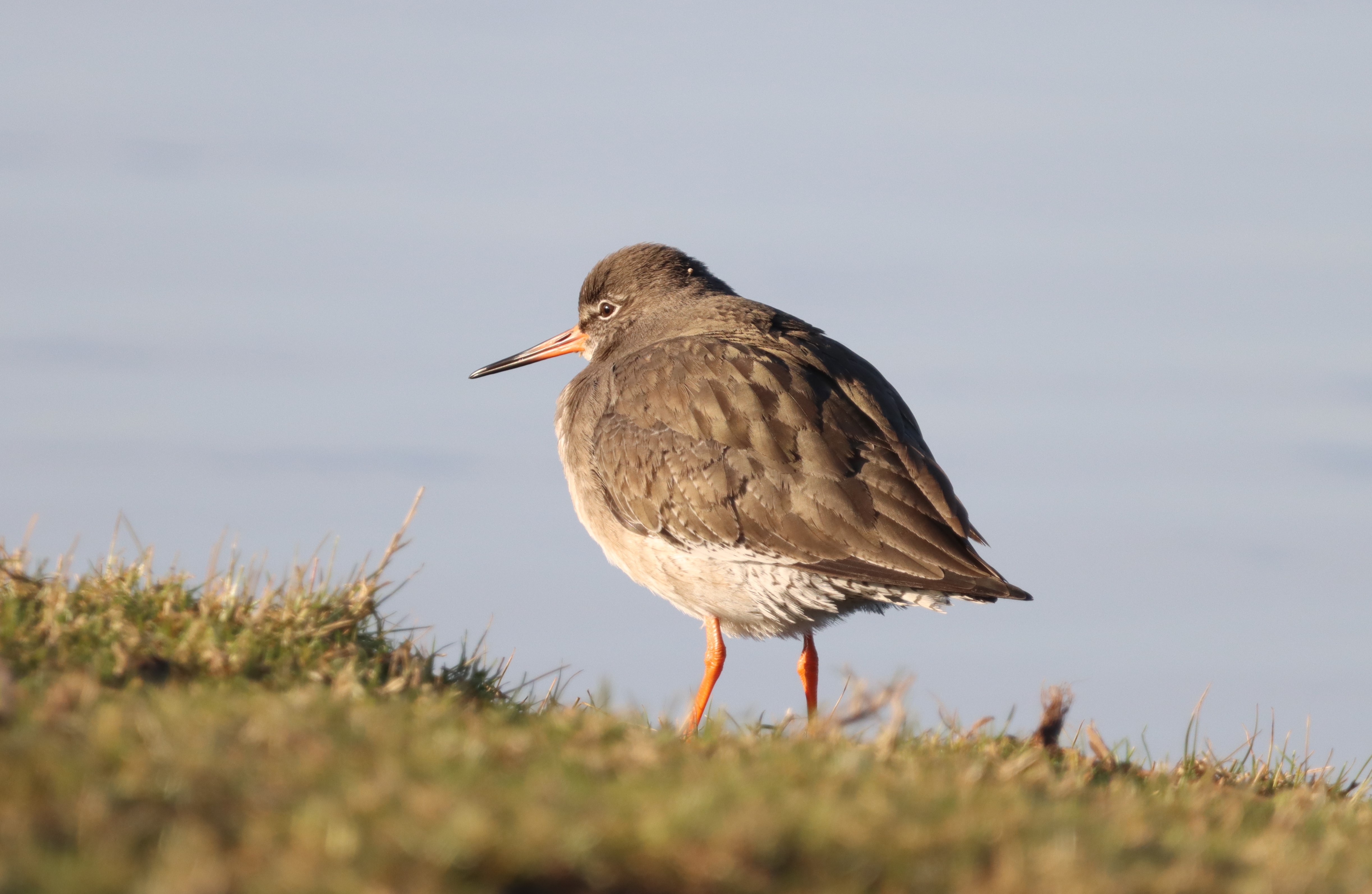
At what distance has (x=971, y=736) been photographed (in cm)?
708

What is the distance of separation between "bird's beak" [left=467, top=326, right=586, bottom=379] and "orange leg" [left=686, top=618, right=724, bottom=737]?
10.5 ft

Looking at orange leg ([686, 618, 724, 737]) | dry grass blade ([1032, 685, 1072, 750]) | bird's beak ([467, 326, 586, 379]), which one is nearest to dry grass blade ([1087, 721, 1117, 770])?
dry grass blade ([1032, 685, 1072, 750])

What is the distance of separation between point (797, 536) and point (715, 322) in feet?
7.21

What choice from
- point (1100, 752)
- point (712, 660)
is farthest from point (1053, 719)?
point (712, 660)

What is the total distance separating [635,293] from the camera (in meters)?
10.8

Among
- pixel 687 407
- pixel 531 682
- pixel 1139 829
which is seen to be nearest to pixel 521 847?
pixel 1139 829

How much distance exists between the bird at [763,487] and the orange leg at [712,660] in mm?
10

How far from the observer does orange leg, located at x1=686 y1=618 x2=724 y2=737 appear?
29.4 feet

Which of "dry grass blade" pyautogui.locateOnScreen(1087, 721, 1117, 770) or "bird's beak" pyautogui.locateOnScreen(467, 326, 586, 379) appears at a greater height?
"bird's beak" pyautogui.locateOnScreen(467, 326, 586, 379)

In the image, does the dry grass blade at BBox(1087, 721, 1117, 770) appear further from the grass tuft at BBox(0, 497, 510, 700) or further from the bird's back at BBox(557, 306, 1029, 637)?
the grass tuft at BBox(0, 497, 510, 700)

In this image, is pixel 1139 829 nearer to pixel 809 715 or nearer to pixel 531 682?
pixel 809 715

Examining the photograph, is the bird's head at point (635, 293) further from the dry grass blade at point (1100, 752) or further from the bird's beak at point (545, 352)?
the dry grass blade at point (1100, 752)

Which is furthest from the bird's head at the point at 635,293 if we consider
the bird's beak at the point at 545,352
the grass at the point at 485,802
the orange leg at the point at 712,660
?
the grass at the point at 485,802

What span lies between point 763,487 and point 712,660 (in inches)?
63.9
